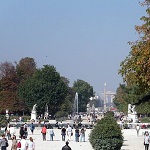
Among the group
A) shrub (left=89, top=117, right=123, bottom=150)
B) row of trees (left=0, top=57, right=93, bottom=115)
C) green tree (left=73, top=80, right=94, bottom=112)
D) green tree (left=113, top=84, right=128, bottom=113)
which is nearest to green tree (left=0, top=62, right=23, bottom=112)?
A: row of trees (left=0, top=57, right=93, bottom=115)

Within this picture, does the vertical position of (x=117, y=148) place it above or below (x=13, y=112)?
below

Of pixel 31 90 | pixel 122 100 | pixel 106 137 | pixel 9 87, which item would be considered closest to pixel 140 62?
pixel 106 137

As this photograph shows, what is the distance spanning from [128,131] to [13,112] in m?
44.2

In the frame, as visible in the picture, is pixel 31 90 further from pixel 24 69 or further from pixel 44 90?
pixel 24 69

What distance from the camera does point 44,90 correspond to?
98.4 meters

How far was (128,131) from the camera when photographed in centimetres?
6025

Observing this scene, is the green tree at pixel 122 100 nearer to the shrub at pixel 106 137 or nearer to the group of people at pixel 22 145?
the shrub at pixel 106 137

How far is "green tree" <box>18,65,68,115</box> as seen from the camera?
97750 mm

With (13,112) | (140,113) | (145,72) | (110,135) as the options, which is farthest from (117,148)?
(13,112)

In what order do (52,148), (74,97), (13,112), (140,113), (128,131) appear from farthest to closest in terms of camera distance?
(74,97), (13,112), (140,113), (128,131), (52,148)

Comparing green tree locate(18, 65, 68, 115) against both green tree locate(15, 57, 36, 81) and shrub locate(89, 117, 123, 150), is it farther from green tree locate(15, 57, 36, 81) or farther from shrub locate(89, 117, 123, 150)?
shrub locate(89, 117, 123, 150)

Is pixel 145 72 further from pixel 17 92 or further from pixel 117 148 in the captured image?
pixel 17 92

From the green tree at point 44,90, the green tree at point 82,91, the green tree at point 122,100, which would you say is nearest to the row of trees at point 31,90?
the green tree at point 44,90

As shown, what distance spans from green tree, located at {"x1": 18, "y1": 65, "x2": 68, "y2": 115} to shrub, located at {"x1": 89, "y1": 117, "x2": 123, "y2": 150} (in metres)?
64.1
